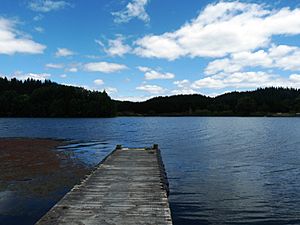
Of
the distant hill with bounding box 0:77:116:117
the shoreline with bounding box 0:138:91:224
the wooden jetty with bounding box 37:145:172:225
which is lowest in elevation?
the shoreline with bounding box 0:138:91:224

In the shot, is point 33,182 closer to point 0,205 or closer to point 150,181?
point 0,205

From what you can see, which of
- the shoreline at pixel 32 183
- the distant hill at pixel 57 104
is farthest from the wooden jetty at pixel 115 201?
the distant hill at pixel 57 104

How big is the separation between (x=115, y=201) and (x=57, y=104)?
17016cm

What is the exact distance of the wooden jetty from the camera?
9.16m

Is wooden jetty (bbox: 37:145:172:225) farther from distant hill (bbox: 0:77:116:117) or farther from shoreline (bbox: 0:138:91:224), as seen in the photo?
distant hill (bbox: 0:77:116:117)

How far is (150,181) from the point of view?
1460 cm

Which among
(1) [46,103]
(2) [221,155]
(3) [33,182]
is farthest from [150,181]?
(1) [46,103]

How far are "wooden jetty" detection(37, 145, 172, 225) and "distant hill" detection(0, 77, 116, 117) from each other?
162 m

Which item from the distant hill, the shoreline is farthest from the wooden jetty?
the distant hill

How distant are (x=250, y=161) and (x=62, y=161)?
15957 millimetres

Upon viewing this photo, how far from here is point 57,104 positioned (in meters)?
174

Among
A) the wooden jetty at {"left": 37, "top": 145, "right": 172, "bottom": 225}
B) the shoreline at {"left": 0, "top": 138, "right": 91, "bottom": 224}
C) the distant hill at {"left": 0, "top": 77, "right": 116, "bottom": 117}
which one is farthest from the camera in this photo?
the distant hill at {"left": 0, "top": 77, "right": 116, "bottom": 117}

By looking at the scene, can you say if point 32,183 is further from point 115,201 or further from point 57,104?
point 57,104

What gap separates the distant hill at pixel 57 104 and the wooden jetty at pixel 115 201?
6393 inches
